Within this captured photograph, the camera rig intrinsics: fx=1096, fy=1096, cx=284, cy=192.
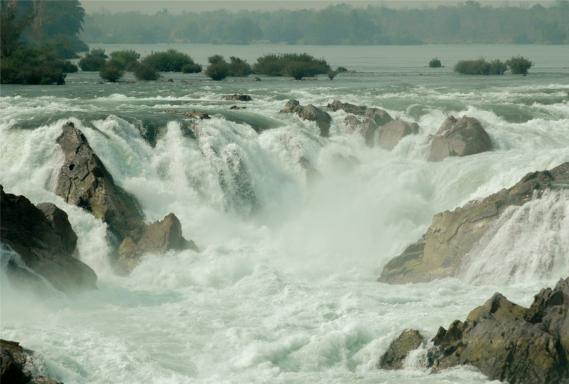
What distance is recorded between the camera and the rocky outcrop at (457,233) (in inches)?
917

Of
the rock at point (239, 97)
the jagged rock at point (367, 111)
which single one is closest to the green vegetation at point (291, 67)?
the rock at point (239, 97)

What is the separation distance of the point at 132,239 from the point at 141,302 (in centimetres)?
429

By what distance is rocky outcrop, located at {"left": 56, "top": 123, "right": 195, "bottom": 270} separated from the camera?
25531mm

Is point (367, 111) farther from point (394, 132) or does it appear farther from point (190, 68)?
point (190, 68)

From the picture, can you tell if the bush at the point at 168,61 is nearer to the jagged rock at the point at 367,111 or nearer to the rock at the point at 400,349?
the jagged rock at the point at 367,111

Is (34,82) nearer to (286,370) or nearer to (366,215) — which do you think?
(366,215)

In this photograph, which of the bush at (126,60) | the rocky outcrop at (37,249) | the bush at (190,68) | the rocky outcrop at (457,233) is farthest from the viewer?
the bush at (190,68)

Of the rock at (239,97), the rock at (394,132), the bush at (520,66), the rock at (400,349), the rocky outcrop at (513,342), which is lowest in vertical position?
the rock at (400,349)

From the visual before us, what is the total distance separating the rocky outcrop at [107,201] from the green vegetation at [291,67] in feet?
100.0

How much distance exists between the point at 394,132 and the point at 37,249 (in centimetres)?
1533

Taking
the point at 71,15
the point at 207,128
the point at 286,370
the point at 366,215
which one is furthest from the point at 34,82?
the point at 71,15

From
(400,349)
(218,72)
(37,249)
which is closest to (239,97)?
(218,72)

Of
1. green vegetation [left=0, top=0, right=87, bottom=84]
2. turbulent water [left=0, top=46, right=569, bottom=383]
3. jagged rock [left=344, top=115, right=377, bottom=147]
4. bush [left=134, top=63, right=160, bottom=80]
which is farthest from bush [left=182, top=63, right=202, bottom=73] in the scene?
jagged rock [left=344, top=115, right=377, bottom=147]

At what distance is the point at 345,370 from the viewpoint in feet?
56.7
